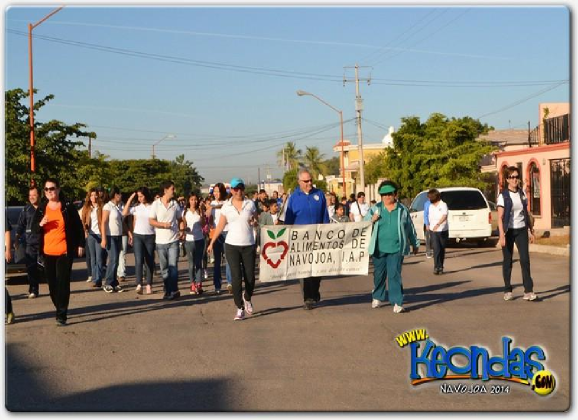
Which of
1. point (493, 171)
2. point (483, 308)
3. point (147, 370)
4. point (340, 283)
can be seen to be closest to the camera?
point (147, 370)

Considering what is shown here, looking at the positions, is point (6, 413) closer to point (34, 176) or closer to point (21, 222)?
point (21, 222)

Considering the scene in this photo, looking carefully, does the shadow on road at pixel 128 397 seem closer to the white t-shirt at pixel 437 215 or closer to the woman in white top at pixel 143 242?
the woman in white top at pixel 143 242

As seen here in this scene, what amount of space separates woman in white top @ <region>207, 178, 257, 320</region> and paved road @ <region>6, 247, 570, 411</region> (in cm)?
38

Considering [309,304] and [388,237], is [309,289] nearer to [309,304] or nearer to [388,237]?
[309,304]

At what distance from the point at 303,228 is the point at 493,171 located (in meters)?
34.4

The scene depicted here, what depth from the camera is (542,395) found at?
23.1ft

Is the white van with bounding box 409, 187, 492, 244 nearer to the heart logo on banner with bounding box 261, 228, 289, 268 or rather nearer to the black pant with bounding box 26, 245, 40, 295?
the black pant with bounding box 26, 245, 40, 295

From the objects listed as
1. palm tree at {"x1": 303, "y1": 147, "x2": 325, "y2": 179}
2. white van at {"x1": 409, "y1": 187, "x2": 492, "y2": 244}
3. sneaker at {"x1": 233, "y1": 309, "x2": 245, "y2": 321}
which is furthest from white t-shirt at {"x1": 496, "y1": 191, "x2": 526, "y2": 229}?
palm tree at {"x1": 303, "y1": 147, "x2": 325, "y2": 179}

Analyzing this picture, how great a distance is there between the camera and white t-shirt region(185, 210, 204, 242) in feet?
49.8

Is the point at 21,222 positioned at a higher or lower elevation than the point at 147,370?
higher

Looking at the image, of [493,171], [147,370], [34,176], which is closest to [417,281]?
[147,370]

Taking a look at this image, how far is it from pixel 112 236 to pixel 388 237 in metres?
5.81

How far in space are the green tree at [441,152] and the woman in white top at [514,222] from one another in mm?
27357

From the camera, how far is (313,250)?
12.5m
